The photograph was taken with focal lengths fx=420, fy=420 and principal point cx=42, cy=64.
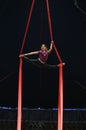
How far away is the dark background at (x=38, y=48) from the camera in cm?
716

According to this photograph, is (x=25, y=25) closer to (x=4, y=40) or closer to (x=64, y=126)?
(x=4, y=40)

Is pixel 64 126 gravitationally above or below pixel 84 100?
below

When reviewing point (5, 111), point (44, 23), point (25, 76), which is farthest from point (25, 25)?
point (5, 111)

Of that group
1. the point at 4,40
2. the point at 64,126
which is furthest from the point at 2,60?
the point at 64,126

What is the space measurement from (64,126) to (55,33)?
1603 millimetres

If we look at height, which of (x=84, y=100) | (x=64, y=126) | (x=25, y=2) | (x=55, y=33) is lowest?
(x=64, y=126)

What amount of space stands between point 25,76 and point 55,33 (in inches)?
36.8

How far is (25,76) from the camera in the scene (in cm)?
745

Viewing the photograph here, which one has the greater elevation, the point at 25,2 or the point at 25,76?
the point at 25,2

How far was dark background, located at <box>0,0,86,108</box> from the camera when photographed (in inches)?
282

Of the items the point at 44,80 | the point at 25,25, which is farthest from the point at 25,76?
the point at 25,25

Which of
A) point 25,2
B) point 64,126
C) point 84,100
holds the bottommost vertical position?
point 64,126

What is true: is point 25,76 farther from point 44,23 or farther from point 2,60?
point 44,23

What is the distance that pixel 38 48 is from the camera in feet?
24.1
